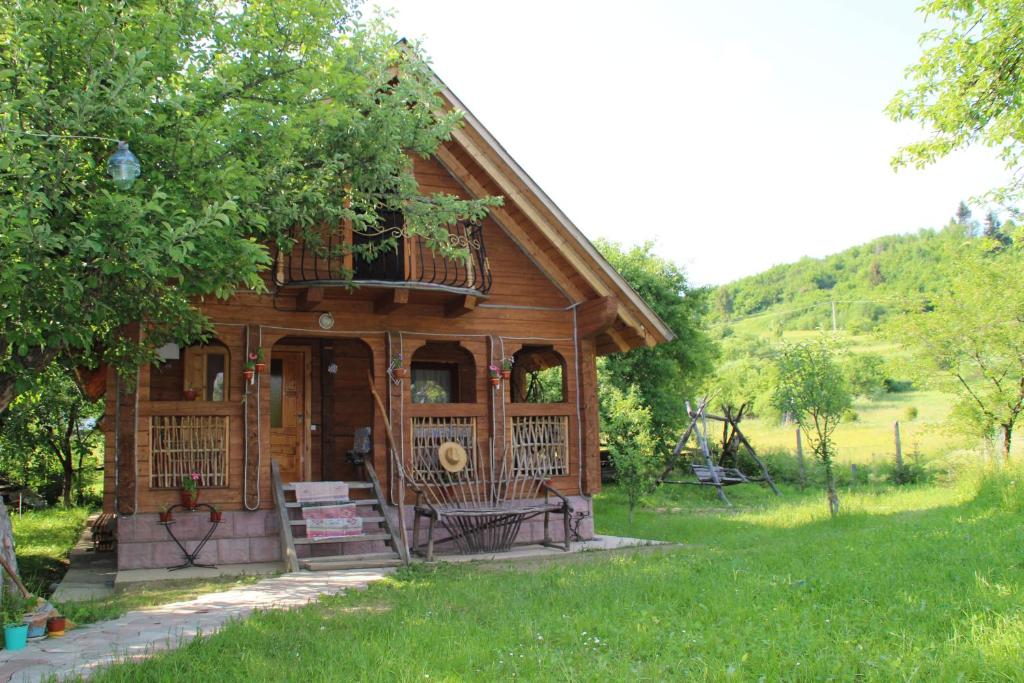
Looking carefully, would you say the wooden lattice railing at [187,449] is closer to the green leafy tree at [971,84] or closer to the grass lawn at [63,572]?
the grass lawn at [63,572]

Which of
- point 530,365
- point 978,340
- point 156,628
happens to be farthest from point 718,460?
point 156,628

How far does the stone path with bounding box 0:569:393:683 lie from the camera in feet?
18.3

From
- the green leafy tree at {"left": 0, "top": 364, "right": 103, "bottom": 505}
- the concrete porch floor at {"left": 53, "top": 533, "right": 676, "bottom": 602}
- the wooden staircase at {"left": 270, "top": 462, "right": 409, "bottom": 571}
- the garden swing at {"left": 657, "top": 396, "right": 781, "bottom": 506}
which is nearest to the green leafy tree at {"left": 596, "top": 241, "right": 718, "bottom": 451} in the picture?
the garden swing at {"left": 657, "top": 396, "right": 781, "bottom": 506}

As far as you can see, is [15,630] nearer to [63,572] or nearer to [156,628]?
[156,628]

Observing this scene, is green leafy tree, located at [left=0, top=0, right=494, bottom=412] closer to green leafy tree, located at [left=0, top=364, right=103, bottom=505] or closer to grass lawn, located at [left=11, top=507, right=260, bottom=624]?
grass lawn, located at [left=11, top=507, right=260, bottom=624]

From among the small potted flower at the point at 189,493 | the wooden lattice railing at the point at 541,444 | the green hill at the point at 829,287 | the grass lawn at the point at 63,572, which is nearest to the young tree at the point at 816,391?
the wooden lattice railing at the point at 541,444

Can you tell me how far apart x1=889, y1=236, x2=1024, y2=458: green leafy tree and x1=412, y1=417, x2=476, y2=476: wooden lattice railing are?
13.1 meters

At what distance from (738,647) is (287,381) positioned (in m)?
8.88

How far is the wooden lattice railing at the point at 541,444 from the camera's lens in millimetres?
12164

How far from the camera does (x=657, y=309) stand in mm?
24906

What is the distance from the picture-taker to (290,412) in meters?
12.8

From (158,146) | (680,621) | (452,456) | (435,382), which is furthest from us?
(435,382)

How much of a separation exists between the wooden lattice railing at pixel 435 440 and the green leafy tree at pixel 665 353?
39.6 ft

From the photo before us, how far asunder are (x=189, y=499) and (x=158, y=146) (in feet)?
15.8
